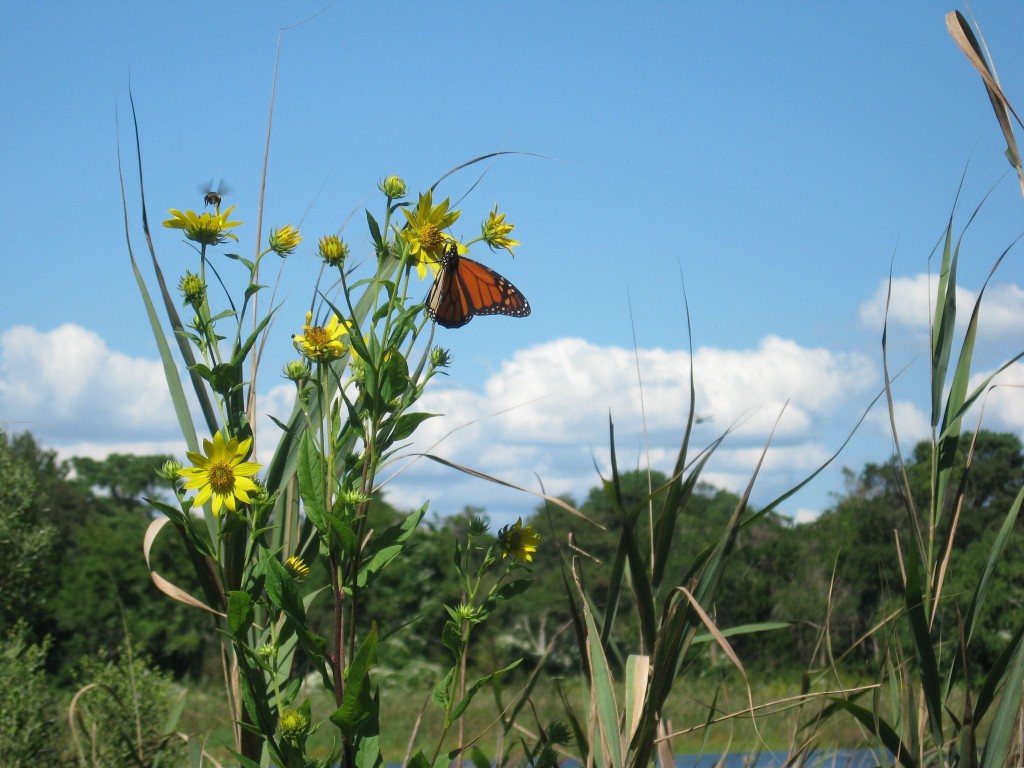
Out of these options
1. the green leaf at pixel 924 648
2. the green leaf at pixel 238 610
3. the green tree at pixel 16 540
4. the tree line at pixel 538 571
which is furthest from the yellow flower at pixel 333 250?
the tree line at pixel 538 571

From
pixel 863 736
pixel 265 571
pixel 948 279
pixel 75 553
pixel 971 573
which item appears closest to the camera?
pixel 265 571

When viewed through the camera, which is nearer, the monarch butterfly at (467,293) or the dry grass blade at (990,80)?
the dry grass blade at (990,80)

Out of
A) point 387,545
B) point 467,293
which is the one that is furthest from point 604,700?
point 467,293

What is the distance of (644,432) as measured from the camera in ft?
5.20

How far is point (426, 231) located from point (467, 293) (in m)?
0.36

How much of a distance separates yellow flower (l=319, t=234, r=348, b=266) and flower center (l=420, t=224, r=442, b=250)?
195 millimetres

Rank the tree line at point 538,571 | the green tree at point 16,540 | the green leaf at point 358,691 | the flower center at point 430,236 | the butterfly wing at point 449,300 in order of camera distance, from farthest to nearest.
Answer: the tree line at point 538,571 → the green tree at point 16,540 → the butterfly wing at point 449,300 → the flower center at point 430,236 → the green leaf at point 358,691

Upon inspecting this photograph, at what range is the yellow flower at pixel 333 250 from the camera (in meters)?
1.48

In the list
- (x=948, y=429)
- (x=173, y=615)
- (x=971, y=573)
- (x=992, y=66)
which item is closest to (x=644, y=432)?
(x=948, y=429)

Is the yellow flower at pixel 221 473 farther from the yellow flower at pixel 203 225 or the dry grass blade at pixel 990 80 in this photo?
the dry grass blade at pixel 990 80

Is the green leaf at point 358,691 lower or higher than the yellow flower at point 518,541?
lower

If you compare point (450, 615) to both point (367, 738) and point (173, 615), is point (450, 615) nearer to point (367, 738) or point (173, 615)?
point (367, 738)

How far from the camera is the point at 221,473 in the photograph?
1262 mm

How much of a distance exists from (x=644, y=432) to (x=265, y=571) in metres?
0.69
